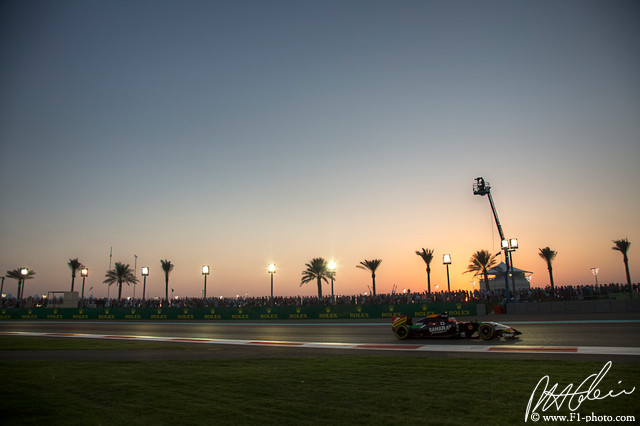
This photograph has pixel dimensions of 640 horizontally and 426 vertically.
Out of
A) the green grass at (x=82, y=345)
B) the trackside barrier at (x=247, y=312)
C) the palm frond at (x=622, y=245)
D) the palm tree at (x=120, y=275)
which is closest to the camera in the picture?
the green grass at (x=82, y=345)

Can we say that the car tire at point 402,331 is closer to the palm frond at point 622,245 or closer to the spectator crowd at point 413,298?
the spectator crowd at point 413,298

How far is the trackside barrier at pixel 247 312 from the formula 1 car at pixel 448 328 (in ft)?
55.7

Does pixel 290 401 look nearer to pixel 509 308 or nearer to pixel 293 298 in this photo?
pixel 509 308

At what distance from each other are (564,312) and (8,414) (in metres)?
35.0

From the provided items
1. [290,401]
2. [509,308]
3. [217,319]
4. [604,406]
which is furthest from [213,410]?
[217,319]

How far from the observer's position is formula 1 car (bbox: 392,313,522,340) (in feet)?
54.6

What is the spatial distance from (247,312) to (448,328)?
30217 millimetres

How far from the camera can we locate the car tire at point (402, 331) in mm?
18750

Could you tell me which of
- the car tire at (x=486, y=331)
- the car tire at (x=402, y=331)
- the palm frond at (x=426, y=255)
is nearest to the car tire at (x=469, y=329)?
the car tire at (x=486, y=331)

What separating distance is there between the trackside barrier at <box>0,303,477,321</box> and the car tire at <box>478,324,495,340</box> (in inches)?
715

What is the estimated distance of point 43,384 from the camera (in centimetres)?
916

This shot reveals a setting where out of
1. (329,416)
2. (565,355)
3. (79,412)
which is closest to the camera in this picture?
(329,416)
